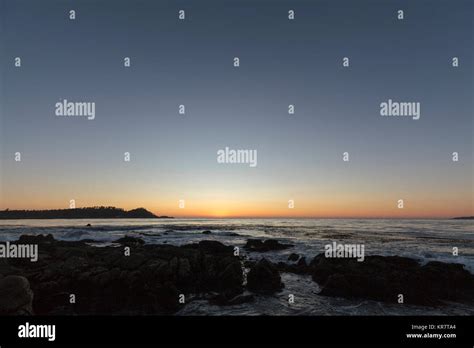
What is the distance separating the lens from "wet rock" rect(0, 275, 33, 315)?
11750 millimetres

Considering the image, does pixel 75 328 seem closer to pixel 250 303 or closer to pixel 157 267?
pixel 250 303

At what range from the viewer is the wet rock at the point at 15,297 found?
38.5ft

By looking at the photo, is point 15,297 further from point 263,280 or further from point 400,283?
point 400,283

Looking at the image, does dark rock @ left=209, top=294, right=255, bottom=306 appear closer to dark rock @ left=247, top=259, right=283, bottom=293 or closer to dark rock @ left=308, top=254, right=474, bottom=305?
dark rock @ left=247, top=259, right=283, bottom=293

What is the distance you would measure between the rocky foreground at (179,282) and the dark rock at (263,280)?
6 cm

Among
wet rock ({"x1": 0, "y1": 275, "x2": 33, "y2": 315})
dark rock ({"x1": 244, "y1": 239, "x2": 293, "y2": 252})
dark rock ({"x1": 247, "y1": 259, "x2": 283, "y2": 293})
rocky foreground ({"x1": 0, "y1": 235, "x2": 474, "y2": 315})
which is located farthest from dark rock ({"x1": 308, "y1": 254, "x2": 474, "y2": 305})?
dark rock ({"x1": 244, "y1": 239, "x2": 293, "y2": 252})

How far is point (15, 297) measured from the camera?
12.0 meters

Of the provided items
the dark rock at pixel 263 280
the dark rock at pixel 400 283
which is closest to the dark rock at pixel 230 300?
the dark rock at pixel 263 280

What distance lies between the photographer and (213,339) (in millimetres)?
6641

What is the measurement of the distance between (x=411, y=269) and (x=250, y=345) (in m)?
18.9

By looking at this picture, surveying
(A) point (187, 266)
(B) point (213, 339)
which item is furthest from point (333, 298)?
(B) point (213, 339)

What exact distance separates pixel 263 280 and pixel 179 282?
5.53 m

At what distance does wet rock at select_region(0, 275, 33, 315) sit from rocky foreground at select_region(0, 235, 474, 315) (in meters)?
0.05

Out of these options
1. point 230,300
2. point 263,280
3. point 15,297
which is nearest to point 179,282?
point 230,300
